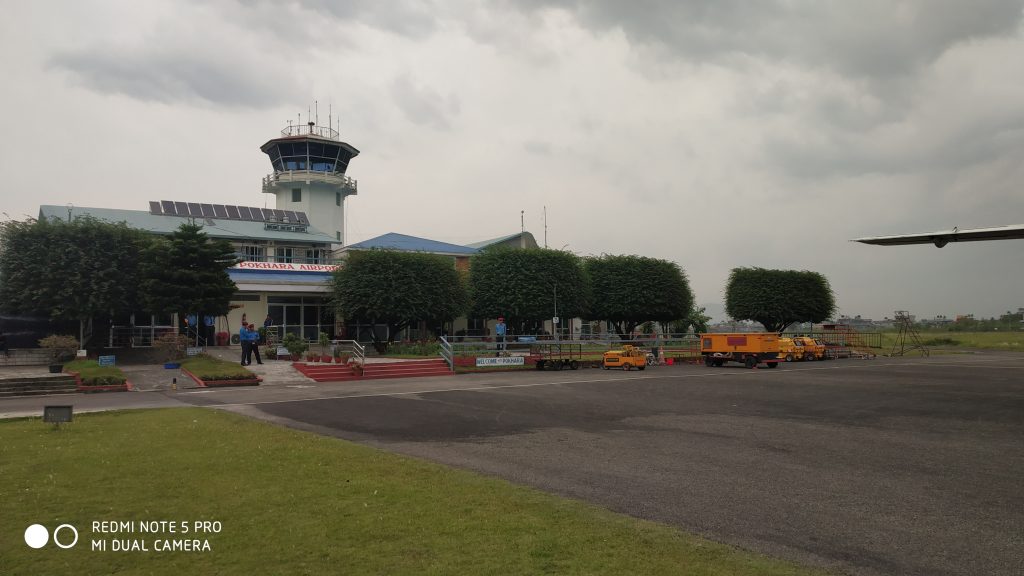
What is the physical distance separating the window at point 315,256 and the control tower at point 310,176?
5.18 m

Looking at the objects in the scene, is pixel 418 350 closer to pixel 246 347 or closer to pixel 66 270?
pixel 246 347

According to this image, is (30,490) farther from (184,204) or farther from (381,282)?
(184,204)

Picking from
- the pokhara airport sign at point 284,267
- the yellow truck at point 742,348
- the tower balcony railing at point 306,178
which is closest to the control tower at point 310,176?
the tower balcony railing at point 306,178

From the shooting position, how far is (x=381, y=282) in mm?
39312

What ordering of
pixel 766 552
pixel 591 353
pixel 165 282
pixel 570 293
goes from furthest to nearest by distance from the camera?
pixel 570 293
pixel 591 353
pixel 165 282
pixel 766 552

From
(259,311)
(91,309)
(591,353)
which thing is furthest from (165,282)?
(591,353)

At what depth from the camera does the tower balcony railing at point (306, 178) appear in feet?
190

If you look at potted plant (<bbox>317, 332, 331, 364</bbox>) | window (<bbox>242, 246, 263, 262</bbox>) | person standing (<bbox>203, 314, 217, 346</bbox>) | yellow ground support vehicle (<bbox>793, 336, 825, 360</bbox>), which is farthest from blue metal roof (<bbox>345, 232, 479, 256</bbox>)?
yellow ground support vehicle (<bbox>793, 336, 825, 360</bbox>)

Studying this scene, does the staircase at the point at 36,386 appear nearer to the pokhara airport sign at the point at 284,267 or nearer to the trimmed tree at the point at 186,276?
the trimmed tree at the point at 186,276

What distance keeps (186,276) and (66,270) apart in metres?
5.89

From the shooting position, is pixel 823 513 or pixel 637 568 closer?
pixel 637 568

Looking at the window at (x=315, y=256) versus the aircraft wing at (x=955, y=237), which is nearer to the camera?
the aircraft wing at (x=955, y=237)

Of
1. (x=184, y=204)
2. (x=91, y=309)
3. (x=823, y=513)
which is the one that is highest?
(x=184, y=204)

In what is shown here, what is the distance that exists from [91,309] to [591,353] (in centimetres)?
2566
